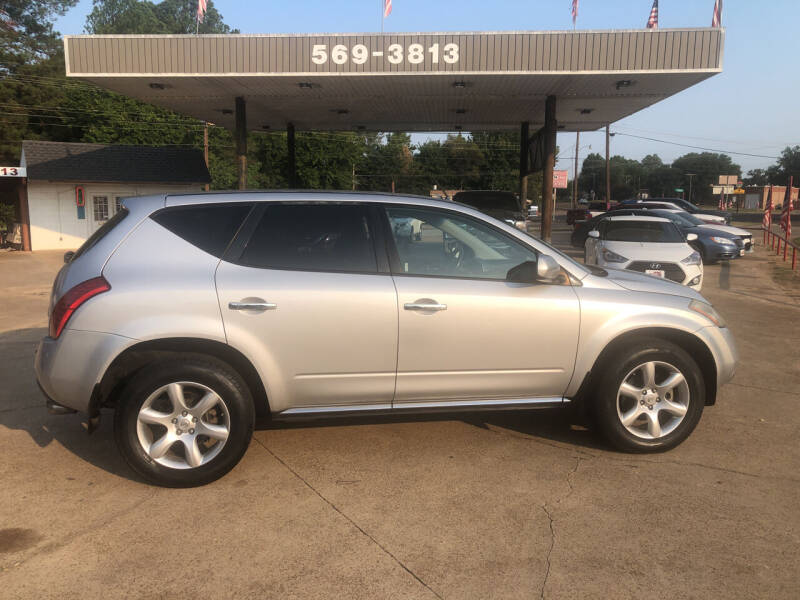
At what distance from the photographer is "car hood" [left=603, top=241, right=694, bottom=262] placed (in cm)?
1054

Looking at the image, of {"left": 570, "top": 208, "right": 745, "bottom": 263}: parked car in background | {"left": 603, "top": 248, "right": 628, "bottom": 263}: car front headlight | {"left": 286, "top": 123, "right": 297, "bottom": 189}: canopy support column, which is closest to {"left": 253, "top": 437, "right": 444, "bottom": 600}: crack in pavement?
{"left": 603, "top": 248, "right": 628, "bottom": 263}: car front headlight

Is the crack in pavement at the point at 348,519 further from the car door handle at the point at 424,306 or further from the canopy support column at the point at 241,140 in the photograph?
the canopy support column at the point at 241,140

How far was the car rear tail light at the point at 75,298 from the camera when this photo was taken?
3.85 meters

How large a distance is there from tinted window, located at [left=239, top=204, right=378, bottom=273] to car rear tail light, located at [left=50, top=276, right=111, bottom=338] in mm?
845

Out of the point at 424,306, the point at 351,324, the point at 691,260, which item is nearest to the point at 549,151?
the point at 691,260

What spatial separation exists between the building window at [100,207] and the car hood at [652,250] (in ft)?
67.4

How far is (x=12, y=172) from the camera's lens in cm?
2220

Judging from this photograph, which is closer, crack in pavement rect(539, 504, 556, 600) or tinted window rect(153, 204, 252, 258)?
crack in pavement rect(539, 504, 556, 600)

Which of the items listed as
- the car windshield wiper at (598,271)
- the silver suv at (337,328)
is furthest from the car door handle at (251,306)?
the car windshield wiper at (598,271)

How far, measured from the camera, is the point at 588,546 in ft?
11.0

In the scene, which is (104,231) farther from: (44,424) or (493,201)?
(493,201)

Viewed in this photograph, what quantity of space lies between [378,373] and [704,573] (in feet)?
6.86

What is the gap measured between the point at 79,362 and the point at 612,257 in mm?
9002

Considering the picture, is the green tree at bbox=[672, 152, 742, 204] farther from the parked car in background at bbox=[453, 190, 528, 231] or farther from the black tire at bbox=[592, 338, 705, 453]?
the black tire at bbox=[592, 338, 705, 453]
